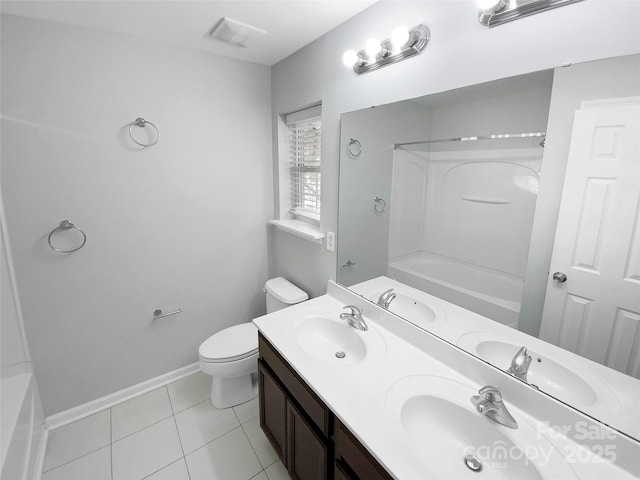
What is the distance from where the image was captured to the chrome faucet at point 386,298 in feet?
4.98

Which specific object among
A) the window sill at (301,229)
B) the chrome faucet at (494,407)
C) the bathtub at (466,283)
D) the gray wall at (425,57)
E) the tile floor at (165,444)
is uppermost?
the gray wall at (425,57)

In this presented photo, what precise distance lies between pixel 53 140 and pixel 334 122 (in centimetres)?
157

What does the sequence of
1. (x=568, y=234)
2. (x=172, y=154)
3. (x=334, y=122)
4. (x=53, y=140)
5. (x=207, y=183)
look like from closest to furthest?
(x=568, y=234)
(x=53, y=140)
(x=334, y=122)
(x=172, y=154)
(x=207, y=183)

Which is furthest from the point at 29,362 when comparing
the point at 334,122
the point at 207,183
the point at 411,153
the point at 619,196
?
the point at 619,196

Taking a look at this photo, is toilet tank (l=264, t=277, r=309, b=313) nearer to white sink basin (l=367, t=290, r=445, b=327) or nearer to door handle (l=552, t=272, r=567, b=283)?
white sink basin (l=367, t=290, r=445, b=327)

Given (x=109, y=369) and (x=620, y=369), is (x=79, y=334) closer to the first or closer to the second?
(x=109, y=369)

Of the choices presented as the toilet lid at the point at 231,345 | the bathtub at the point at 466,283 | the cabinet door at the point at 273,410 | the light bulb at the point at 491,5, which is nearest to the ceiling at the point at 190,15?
the light bulb at the point at 491,5

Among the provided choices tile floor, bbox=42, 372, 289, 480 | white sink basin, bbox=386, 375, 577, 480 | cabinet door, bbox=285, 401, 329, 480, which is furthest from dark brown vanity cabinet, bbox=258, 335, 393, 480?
tile floor, bbox=42, 372, 289, 480

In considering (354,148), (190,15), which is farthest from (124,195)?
(354,148)

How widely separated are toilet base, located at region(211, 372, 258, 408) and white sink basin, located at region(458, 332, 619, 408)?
1526 mm

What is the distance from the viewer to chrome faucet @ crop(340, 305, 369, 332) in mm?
1472

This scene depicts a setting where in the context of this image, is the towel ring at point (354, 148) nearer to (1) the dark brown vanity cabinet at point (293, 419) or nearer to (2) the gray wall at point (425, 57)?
(2) the gray wall at point (425, 57)

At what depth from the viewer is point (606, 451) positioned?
0.80m

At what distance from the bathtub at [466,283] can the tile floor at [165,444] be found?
128cm
